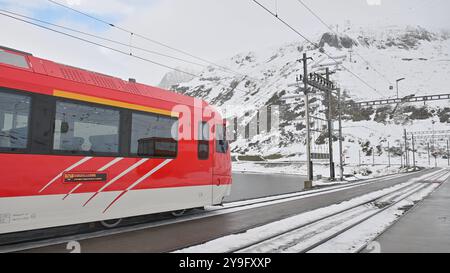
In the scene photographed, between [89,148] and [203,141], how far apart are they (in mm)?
3957

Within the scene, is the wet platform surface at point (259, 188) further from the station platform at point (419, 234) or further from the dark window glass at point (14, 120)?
the dark window glass at point (14, 120)

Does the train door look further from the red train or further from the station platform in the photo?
the station platform

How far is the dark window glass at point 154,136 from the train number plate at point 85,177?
1098mm

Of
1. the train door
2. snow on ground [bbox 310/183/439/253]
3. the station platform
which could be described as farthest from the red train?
the station platform

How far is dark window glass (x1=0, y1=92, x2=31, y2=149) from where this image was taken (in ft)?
20.8

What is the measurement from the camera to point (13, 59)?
268 inches

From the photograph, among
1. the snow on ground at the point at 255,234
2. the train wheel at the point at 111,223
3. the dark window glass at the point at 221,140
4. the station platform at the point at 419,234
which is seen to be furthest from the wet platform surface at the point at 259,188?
the train wheel at the point at 111,223

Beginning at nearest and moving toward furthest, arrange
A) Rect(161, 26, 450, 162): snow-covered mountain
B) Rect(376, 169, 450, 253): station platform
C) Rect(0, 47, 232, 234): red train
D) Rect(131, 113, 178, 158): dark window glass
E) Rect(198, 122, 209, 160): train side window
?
Rect(0, 47, 232, 234): red train → Rect(376, 169, 450, 253): station platform → Rect(131, 113, 178, 158): dark window glass → Rect(198, 122, 209, 160): train side window → Rect(161, 26, 450, 162): snow-covered mountain

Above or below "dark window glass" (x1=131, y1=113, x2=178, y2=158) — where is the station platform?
below

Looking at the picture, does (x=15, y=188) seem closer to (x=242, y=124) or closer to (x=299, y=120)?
(x=299, y=120)

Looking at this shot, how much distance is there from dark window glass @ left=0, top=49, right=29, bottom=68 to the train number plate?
2.42 m

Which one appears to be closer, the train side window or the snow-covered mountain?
the train side window

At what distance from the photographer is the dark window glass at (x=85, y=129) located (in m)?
7.27
